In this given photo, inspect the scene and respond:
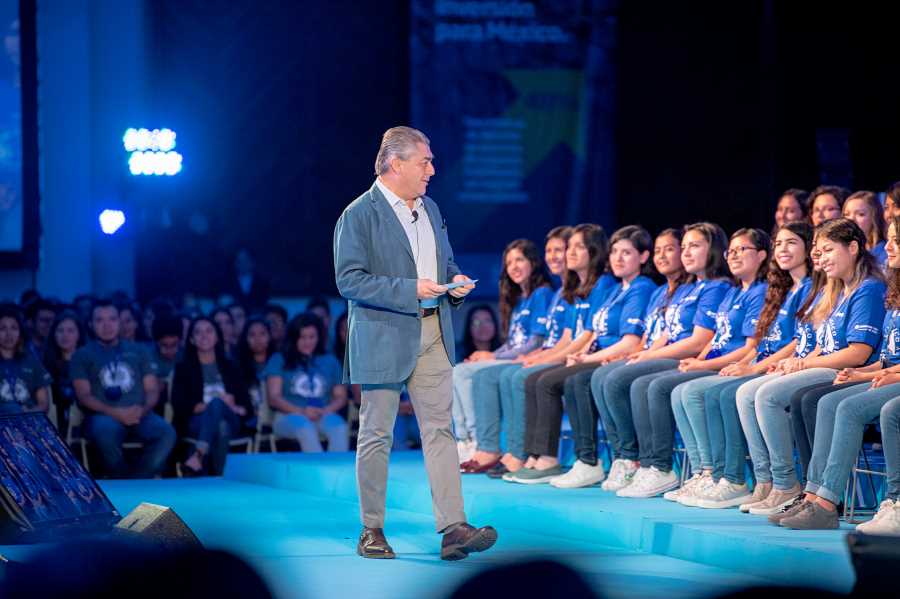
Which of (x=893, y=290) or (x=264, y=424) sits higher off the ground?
(x=893, y=290)

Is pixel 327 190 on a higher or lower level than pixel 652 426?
higher

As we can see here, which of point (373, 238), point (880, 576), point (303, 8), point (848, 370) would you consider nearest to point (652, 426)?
point (848, 370)

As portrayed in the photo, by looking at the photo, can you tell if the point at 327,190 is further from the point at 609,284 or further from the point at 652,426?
the point at 652,426

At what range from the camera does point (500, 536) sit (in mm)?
5078

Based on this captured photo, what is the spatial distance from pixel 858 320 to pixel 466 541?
5.20ft

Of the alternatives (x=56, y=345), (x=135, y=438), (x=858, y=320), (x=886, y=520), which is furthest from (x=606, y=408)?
(x=56, y=345)

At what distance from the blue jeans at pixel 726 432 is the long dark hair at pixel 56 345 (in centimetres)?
455

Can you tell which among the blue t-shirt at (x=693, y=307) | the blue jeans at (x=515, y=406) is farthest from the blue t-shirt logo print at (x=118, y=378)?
the blue t-shirt at (x=693, y=307)

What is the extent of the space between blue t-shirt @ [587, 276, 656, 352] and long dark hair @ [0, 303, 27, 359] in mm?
3313

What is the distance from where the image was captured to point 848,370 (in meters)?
4.54

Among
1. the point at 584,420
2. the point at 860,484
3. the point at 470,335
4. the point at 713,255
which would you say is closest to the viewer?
the point at 860,484

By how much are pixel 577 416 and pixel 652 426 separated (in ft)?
1.59

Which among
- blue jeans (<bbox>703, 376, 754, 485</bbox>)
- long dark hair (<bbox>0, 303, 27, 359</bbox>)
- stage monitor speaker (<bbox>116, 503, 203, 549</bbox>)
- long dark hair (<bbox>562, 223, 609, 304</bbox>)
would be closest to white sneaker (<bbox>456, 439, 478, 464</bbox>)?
long dark hair (<bbox>562, 223, 609, 304</bbox>)

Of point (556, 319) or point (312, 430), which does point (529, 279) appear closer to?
point (556, 319)
